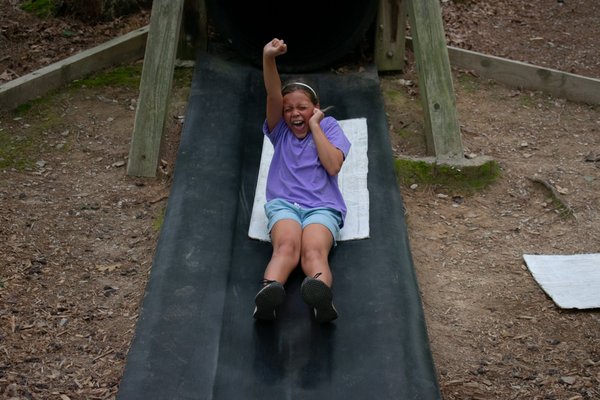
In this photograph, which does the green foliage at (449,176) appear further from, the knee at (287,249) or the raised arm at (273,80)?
the knee at (287,249)

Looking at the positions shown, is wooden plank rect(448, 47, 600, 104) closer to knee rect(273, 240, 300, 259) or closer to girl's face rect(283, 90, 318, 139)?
girl's face rect(283, 90, 318, 139)

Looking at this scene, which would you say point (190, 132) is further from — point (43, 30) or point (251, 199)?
point (43, 30)

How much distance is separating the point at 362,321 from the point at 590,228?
179 cm

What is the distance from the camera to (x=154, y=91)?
17.2 feet

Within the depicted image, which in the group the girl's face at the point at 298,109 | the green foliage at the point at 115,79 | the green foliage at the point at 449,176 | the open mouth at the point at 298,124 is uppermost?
the girl's face at the point at 298,109

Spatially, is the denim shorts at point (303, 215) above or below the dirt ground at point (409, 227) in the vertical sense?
above

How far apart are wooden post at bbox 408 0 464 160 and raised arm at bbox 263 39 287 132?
119 cm

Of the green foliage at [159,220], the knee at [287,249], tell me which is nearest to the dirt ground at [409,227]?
the green foliage at [159,220]

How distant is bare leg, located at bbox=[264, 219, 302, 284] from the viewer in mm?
3955

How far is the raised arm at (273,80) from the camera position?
174 inches

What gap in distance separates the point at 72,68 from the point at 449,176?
296 cm

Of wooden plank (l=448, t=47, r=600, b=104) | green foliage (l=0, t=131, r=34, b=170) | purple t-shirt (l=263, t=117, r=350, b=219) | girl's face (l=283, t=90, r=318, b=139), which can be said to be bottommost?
green foliage (l=0, t=131, r=34, b=170)

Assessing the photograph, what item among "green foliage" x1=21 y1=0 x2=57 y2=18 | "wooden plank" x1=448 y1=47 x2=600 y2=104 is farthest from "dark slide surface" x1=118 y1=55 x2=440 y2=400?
"green foliage" x1=21 y1=0 x2=57 y2=18

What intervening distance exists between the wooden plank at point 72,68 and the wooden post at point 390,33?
72.8 inches
